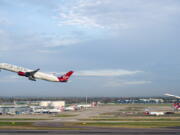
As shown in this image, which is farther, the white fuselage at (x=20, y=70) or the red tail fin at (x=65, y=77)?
the red tail fin at (x=65, y=77)

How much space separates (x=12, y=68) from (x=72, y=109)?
102 metres

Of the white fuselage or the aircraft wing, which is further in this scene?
the white fuselage

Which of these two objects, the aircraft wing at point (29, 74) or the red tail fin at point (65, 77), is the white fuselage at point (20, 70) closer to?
the aircraft wing at point (29, 74)

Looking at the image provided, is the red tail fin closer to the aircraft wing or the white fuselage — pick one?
the white fuselage

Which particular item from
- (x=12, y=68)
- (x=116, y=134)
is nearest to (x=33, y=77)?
(x=12, y=68)

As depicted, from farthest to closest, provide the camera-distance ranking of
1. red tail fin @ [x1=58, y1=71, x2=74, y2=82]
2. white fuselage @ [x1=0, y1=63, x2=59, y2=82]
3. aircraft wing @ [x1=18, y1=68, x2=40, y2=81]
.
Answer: red tail fin @ [x1=58, y1=71, x2=74, y2=82], white fuselage @ [x1=0, y1=63, x2=59, y2=82], aircraft wing @ [x1=18, y1=68, x2=40, y2=81]

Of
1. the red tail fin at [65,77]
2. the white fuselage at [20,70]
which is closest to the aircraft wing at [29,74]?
the white fuselage at [20,70]

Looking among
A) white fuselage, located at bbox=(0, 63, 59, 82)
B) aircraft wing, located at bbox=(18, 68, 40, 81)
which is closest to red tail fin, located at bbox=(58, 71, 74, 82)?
white fuselage, located at bbox=(0, 63, 59, 82)

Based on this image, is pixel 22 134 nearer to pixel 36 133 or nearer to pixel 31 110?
pixel 36 133

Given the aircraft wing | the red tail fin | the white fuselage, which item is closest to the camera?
the aircraft wing

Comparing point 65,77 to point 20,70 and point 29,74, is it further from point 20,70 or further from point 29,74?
point 20,70

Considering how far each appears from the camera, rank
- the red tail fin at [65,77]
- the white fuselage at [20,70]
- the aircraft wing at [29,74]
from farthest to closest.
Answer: the red tail fin at [65,77]
the white fuselage at [20,70]
the aircraft wing at [29,74]

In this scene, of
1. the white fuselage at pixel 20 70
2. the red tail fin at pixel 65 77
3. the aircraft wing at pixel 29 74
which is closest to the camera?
the aircraft wing at pixel 29 74

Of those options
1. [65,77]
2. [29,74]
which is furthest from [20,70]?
[65,77]
